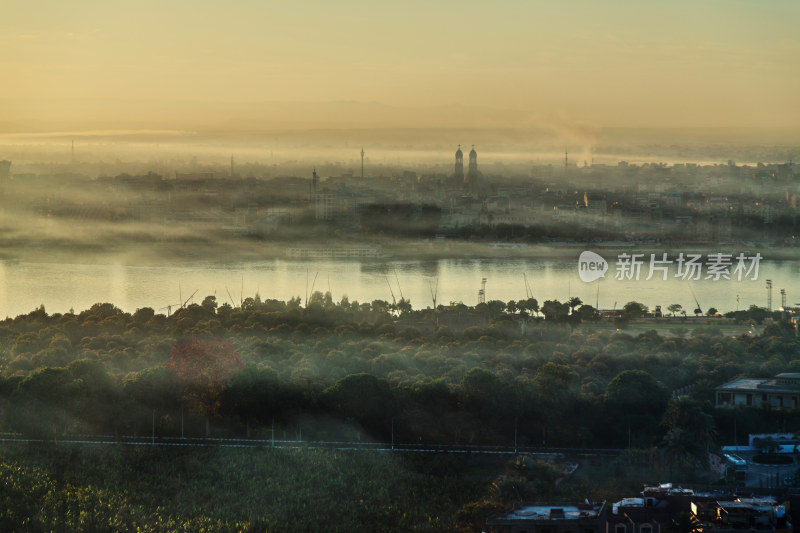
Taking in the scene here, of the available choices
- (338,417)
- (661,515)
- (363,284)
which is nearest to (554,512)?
(661,515)

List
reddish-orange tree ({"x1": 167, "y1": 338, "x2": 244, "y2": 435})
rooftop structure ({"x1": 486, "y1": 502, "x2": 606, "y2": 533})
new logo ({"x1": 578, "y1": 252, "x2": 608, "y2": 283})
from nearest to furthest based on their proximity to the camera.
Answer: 1. rooftop structure ({"x1": 486, "y1": 502, "x2": 606, "y2": 533})
2. reddish-orange tree ({"x1": 167, "y1": 338, "x2": 244, "y2": 435})
3. new logo ({"x1": 578, "y1": 252, "x2": 608, "y2": 283})

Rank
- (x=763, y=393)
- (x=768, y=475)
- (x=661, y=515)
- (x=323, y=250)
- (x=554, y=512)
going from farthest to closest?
(x=323, y=250) → (x=763, y=393) → (x=768, y=475) → (x=554, y=512) → (x=661, y=515)

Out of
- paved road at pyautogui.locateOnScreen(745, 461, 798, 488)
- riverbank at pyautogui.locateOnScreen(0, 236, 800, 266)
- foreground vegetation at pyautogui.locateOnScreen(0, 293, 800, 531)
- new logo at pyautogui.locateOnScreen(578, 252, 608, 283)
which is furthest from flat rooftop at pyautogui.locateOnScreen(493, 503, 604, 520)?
riverbank at pyautogui.locateOnScreen(0, 236, 800, 266)

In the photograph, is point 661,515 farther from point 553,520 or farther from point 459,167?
point 459,167

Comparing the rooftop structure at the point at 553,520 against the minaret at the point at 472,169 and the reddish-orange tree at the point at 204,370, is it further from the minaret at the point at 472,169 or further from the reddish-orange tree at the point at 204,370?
the minaret at the point at 472,169

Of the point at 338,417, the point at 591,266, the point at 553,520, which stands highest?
the point at 591,266

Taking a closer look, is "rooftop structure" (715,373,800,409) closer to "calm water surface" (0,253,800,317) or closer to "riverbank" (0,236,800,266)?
"calm water surface" (0,253,800,317)

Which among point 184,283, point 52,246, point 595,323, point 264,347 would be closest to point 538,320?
point 595,323
